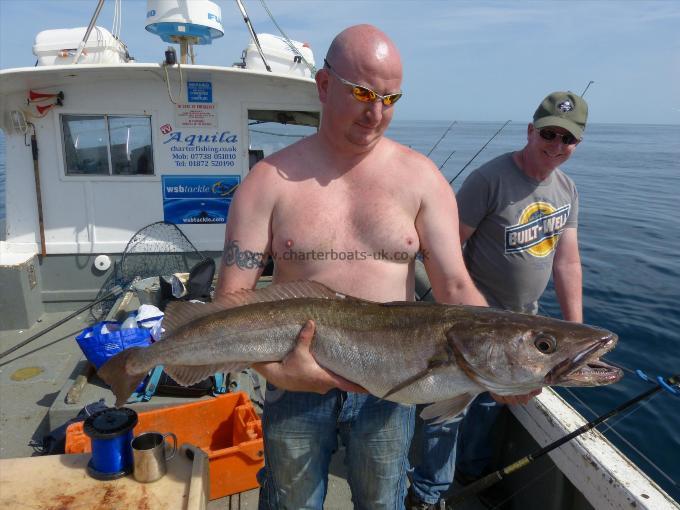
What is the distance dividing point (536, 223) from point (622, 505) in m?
1.92

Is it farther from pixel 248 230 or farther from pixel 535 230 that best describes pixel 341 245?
pixel 535 230

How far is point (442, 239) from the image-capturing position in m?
2.55

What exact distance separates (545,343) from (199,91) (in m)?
6.87

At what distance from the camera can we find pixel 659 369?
7945 mm

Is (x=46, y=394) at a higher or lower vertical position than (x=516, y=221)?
lower

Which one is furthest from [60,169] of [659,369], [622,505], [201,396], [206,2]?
[659,369]

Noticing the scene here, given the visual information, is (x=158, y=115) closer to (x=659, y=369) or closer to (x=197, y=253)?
(x=197, y=253)

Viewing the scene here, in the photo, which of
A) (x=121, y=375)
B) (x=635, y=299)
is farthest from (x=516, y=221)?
(x=635, y=299)

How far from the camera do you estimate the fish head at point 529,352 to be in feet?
6.85

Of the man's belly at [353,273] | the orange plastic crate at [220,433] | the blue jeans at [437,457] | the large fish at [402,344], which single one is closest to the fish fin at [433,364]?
the large fish at [402,344]

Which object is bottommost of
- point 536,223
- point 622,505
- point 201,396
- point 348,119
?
point 201,396

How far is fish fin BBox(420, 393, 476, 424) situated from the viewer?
2287mm

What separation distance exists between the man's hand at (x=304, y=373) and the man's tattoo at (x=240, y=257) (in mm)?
447

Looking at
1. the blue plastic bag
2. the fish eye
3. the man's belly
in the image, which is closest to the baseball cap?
the man's belly
